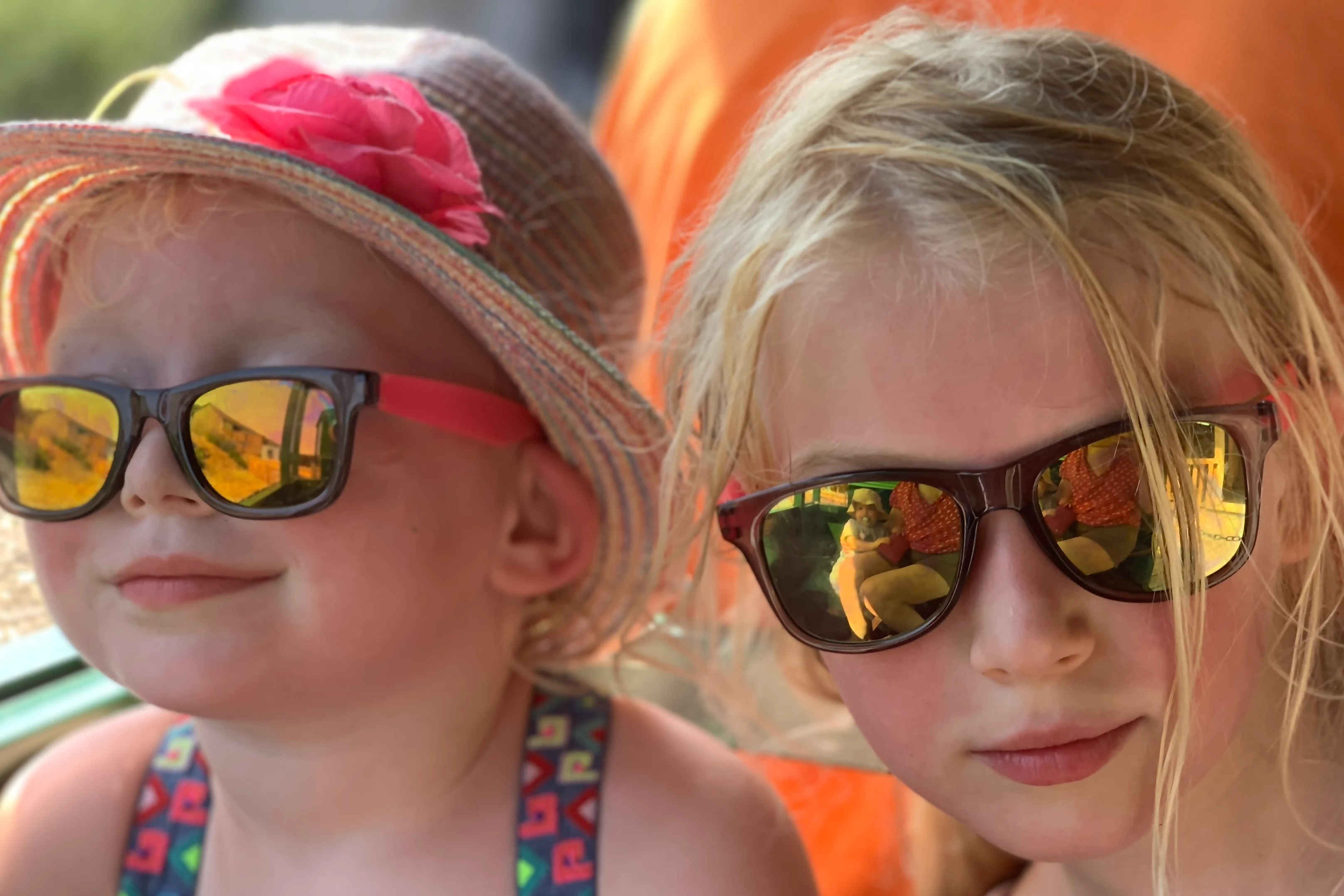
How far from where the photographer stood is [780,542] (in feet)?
3.58

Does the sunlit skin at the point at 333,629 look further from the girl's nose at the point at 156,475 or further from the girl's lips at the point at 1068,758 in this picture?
the girl's lips at the point at 1068,758

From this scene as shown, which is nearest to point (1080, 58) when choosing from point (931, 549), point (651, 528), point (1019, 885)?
point (931, 549)

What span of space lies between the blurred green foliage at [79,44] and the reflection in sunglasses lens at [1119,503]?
1.02m

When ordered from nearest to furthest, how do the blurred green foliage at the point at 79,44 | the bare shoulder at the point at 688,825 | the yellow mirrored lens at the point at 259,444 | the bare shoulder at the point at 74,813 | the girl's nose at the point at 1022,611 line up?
the girl's nose at the point at 1022,611, the yellow mirrored lens at the point at 259,444, the bare shoulder at the point at 688,825, the bare shoulder at the point at 74,813, the blurred green foliage at the point at 79,44

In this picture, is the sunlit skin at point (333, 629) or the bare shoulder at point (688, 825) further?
the bare shoulder at point (688, 825)

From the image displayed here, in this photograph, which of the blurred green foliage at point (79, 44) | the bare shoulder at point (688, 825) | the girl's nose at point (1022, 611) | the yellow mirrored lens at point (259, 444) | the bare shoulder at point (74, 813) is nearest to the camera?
the girl's nose at point (1022, 611)

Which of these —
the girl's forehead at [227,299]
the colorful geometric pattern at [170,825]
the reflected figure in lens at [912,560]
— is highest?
the girl's forehead at [227,299]

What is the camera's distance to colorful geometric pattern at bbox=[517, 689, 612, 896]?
Result: 1338 mm

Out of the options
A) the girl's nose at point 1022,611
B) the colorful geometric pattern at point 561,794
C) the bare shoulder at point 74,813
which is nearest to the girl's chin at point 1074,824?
the girl's nose at point 1022,611

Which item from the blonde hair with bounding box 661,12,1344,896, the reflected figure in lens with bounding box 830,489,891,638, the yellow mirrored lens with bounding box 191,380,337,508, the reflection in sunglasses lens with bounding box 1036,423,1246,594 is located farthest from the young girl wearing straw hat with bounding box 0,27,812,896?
the reflection in sunglasses lens with bounding box 1036,423,1246,594

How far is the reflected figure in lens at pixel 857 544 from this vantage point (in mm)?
1033

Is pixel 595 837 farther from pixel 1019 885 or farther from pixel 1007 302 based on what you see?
pixel 1007 302

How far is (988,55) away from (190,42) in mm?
902

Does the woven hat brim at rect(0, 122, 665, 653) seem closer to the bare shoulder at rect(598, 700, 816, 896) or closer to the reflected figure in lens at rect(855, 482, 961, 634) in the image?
the bare shoulder at rect(598, 700, 816, 896)
